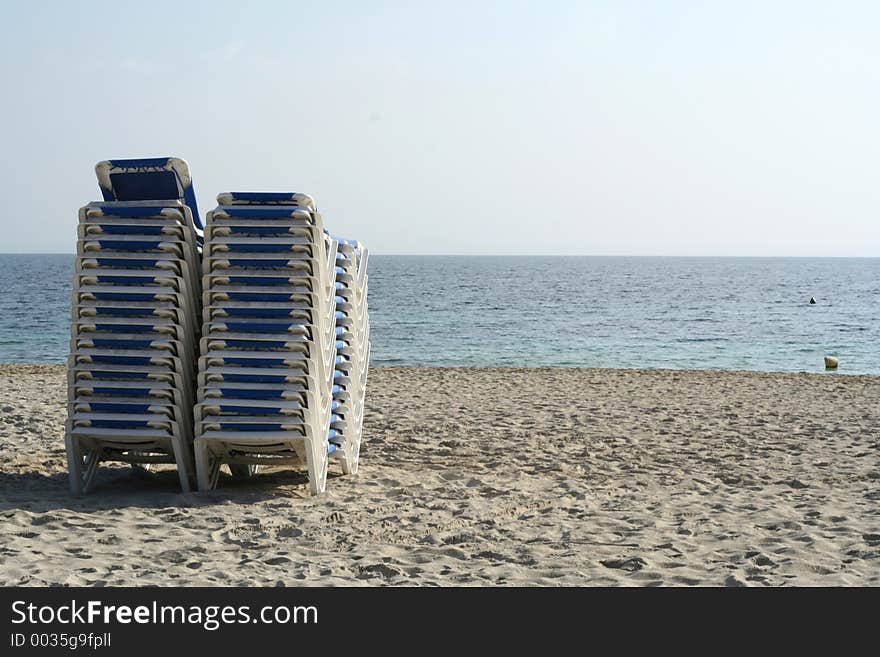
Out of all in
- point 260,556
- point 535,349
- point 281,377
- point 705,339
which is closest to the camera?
point 260,556

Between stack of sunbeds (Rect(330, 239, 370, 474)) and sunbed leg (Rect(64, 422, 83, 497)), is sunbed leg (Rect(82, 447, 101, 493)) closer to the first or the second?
sunbed leg (Rect(64, 422, 83, 497))

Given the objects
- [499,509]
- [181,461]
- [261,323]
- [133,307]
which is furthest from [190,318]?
[499,509]

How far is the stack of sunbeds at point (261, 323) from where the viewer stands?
6465 millimetres

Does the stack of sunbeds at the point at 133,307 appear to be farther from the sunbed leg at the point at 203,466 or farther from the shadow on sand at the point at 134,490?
the shadow on sand at the point at 134,490

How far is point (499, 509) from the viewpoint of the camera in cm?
672

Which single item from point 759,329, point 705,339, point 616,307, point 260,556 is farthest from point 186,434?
point 616,307

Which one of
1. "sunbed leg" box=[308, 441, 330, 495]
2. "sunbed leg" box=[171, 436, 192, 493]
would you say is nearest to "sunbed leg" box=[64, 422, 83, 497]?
"sunbed leg" box=[171, 436, 192, 493]

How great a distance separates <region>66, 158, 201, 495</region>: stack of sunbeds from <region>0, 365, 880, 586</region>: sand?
2.10 feet

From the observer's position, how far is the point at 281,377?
6496mm

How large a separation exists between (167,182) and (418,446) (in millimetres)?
3903

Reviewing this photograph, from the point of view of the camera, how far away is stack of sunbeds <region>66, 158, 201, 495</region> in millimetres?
6555

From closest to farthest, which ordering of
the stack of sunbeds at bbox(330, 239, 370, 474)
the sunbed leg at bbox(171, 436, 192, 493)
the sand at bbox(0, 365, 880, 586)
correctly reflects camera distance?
the sand at bbox(0, 365, 880, 586)
the sunbed leg at bbox(171, 436, 192, 493)
the stack of sunbeds at bbox(330, 239, 370, 474)

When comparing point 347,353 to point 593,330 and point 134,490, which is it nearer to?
point 134,490

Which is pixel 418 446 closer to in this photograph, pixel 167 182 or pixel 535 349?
pixel 167 182
